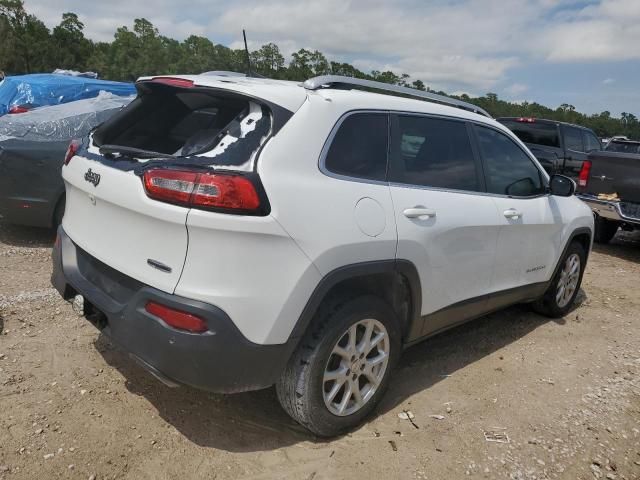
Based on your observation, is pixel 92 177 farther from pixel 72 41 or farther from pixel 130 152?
pixel 72 41

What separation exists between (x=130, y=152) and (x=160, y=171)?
0.42 m

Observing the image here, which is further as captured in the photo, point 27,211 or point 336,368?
point 27,211

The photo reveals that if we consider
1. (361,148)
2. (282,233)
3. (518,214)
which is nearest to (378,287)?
(361,148)

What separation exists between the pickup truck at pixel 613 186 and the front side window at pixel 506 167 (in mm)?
3780

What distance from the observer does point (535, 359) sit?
4.12m

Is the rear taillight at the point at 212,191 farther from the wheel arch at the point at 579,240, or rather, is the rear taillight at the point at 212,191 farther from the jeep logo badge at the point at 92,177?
the wheel arch at the point at 579,240

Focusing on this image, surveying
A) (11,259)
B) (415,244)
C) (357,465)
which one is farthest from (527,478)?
(11,259)

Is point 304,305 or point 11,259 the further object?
point 11,259

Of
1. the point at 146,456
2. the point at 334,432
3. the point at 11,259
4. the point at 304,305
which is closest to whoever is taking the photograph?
the point at 304,305

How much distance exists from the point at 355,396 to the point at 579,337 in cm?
265

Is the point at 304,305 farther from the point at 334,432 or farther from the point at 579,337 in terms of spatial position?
the point at 579,337

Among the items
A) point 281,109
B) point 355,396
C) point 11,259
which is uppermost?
point 281,109

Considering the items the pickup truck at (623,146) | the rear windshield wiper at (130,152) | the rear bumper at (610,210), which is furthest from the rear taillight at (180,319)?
the pickup truck at (623,146)

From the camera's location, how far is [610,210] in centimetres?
745
